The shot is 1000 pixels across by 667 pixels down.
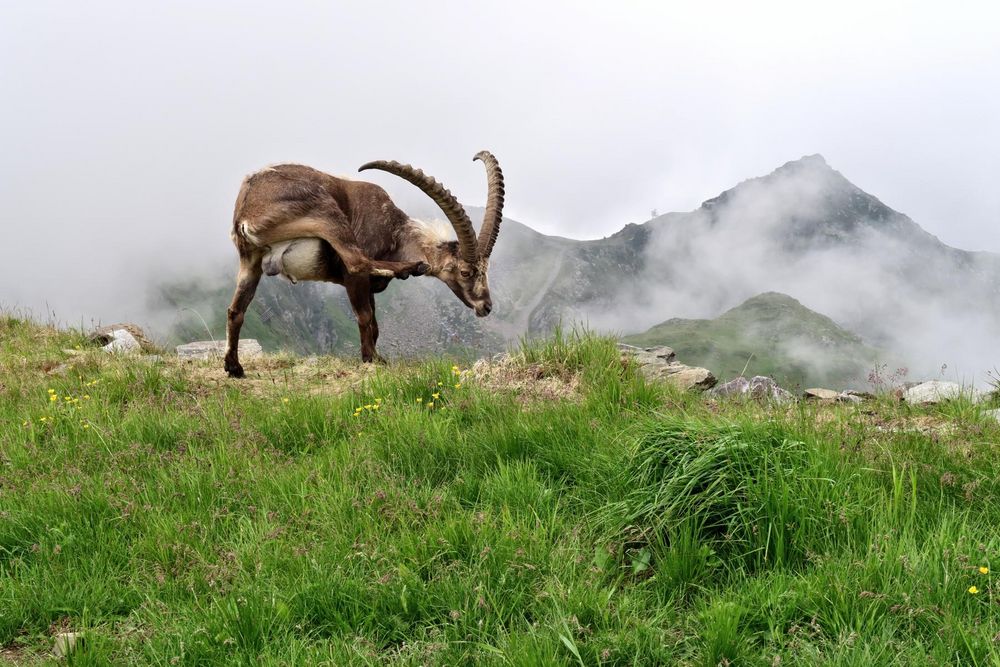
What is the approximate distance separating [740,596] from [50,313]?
14999 millimetres

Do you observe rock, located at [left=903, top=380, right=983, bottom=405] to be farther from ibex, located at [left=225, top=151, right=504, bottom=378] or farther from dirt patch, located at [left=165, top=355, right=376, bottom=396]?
dirt patch, located at [left=165, top=355, right=376, bottom=396]

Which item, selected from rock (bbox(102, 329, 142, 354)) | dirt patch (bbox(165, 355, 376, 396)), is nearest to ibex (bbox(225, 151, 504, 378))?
dirt patch (bbox(165, 355, 376, 396))

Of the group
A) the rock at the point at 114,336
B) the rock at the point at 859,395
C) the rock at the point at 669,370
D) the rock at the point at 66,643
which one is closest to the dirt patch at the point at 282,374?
the rock at the point at 114,336

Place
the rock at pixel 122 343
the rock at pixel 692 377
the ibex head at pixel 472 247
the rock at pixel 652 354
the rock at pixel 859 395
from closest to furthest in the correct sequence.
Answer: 1. the rock at pixel 859 395
2. the rock at pixel 692 377
3. the rock at pixel 652 354
4. the ibex head at pixel 472 247
5. the rock at pixel 122 343

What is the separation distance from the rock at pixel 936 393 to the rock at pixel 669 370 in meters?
2.33

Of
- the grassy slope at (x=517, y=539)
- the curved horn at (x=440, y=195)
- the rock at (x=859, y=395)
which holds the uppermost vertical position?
the curved horn at (x=440, y=195)

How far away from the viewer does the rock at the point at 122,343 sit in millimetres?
11445

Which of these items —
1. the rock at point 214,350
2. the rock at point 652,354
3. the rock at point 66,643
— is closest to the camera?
the rock at point 66,643

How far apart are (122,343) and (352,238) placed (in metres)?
5.93

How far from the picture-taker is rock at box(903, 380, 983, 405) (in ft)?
22.4

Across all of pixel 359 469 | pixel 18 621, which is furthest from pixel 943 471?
pixel 18 621

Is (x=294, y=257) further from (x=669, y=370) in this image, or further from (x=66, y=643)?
(x=66, y=643)

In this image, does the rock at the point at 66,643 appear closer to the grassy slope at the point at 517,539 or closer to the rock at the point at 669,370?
the grassy slope at the point at 517,539

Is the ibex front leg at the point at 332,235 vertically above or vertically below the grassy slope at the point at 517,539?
above
